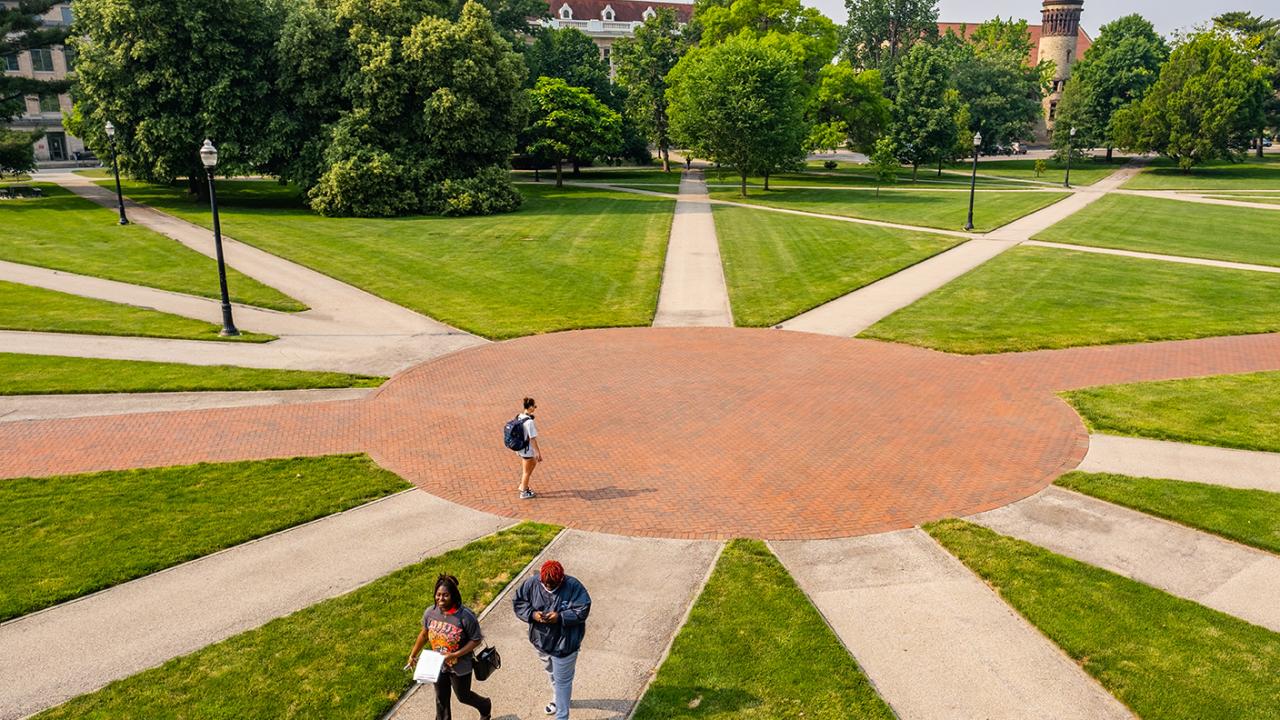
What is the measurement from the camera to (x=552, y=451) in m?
A: 13.3

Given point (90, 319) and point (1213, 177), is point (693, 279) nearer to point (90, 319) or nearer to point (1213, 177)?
point (90, 319)

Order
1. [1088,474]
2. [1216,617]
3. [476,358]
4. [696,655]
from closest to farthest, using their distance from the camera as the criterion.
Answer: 1. [696,655]
2. [1216,617]
3. [1088,474]
4. [476,358]

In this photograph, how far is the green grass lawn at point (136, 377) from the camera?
1591 cm

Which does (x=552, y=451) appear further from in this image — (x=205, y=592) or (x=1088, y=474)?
(x=1088, y=474)

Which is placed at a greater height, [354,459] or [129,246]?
[129,246]

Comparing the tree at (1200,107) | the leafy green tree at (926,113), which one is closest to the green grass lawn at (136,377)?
the leafy green tree at (926,113)

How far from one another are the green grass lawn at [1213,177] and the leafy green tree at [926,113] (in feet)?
48.4

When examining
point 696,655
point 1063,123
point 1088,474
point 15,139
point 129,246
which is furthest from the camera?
point 1063,123

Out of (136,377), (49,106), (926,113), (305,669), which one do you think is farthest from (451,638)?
(49,106)

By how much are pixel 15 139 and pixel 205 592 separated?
46.3 metres

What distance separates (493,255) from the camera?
30656 millimetres

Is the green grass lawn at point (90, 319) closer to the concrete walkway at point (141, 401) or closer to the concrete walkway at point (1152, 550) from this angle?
the concrete walkway at point (141, 401)

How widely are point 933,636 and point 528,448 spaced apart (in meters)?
5.47

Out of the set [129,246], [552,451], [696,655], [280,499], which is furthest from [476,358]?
[129,246]
